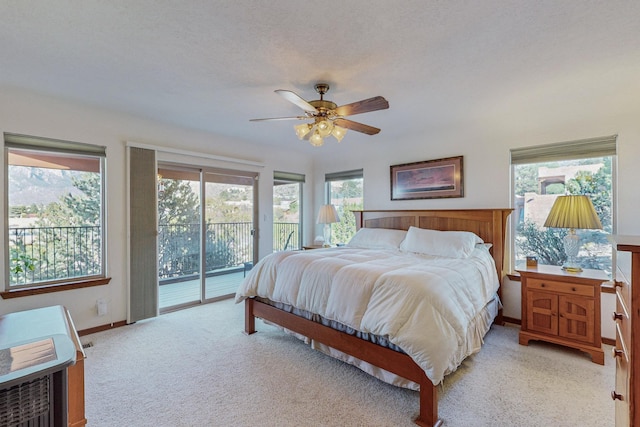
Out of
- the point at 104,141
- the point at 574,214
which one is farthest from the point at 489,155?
the point at 104,141

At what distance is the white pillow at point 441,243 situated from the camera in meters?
3.02

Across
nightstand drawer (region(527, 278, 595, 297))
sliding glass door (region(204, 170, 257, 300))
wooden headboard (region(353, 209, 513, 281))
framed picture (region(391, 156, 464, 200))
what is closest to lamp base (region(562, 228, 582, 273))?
nightstand drawer (region(527, 278, 595, 297))

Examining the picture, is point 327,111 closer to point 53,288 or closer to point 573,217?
point 573,217

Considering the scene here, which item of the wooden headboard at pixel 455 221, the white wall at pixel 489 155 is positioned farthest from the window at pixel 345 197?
the wooden headboard at pixel 455 221

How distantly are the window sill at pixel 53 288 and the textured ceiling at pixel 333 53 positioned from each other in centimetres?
183

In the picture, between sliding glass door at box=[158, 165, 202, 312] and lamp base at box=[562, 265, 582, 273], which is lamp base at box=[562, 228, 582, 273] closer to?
lamp base at box=[562, 265, 582, 273]

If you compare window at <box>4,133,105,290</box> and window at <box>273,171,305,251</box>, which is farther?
window at <box>273,171,305,251</box>

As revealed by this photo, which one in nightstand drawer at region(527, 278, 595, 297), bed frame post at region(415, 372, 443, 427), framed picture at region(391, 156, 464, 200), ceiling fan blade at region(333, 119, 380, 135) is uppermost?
ceiling fan blade at region(333, 119, 380, 135)

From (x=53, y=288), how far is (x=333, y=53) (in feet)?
11.0

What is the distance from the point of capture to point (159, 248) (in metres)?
3.73

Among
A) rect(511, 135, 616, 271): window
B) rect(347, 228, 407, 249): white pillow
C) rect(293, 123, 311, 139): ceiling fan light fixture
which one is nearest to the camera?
rect(293, 123, 311, 139): ceiling fan light fixture

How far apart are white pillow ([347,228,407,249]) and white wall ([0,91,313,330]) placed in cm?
223

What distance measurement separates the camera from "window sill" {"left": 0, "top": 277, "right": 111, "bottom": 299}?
2.64 m

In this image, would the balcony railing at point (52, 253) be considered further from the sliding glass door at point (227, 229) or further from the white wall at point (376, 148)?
the sliding glass door at point (227, 229)
